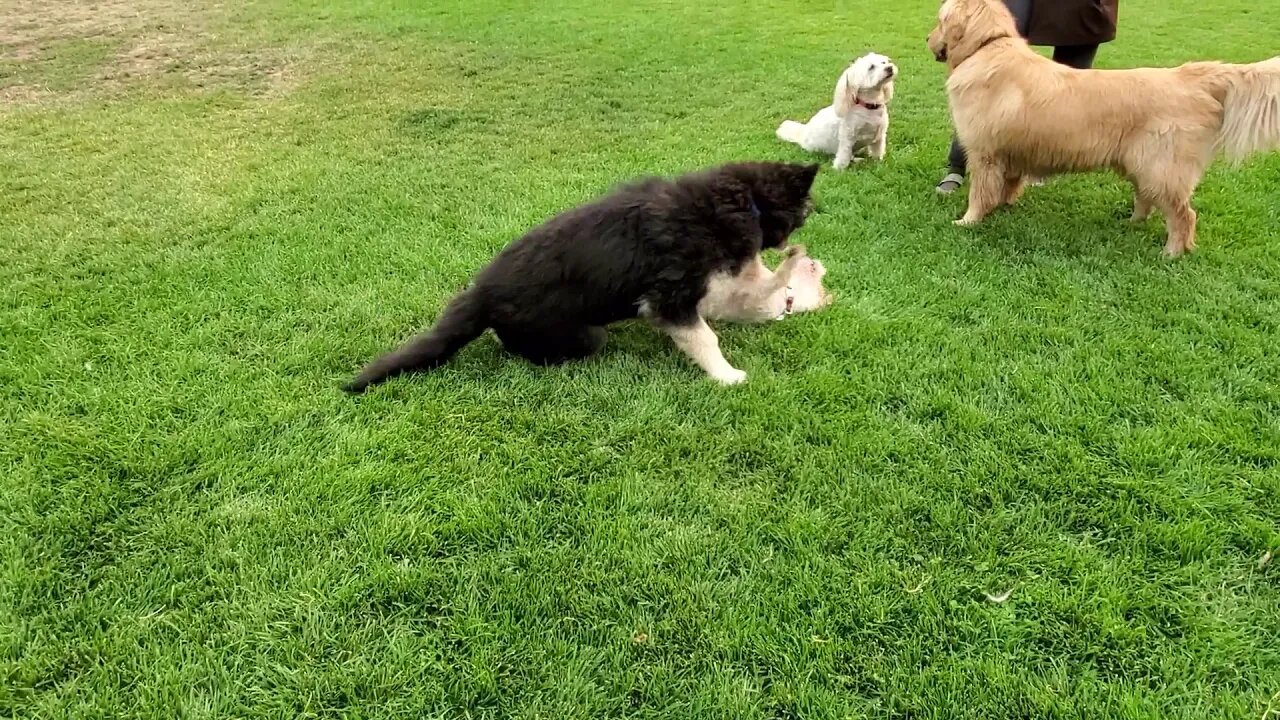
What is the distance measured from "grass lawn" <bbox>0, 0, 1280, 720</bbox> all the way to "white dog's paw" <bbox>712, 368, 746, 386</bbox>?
87 millimetres

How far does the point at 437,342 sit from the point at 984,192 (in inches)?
135

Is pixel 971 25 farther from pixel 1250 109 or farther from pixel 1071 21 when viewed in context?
pixel 1250 109

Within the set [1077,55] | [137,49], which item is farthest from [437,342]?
[137,49]

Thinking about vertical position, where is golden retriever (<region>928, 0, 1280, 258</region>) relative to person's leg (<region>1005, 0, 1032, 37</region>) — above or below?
below

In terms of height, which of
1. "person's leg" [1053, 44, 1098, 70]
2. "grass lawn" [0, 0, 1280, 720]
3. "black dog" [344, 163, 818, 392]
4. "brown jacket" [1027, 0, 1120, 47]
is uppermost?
"brown jacket" [1027, 0, 1120, 47]

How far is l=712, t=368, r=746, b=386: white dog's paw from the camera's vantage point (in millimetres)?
3324

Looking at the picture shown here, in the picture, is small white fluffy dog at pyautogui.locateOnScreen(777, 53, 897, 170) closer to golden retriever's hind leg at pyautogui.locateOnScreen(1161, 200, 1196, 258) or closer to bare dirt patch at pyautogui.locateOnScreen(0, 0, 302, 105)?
golden retriever's hind leg at pyautogui.locateOnScreen(1161, 200, 1196, 258)

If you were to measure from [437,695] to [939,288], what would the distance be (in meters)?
3.19

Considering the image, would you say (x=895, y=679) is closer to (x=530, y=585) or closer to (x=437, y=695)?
(x=530, y=585)

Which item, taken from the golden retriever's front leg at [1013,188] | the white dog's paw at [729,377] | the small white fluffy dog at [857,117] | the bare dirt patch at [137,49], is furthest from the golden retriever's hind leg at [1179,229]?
the bare dirt patch at [137,49]

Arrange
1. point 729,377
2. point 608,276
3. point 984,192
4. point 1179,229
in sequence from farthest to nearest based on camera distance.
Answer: point 984,192
point 1179,229
point 729,377
point 608,276

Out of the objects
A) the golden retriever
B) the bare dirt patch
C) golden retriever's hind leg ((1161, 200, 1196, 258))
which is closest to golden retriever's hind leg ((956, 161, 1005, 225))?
the golden retriever

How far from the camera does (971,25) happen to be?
4.54 meters

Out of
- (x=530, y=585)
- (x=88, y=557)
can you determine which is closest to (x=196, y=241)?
(x=88, y=557)
